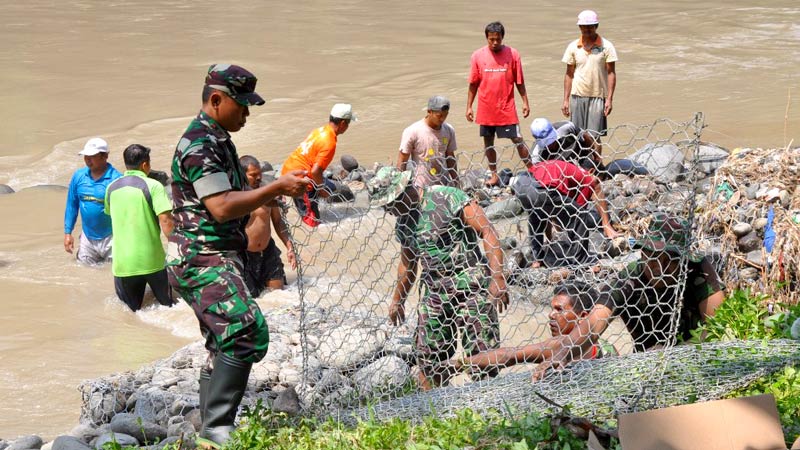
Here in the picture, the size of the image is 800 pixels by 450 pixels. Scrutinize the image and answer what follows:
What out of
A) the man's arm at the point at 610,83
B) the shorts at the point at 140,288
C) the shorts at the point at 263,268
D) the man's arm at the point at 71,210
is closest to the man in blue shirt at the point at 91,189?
the man's arm at the point at 71,210

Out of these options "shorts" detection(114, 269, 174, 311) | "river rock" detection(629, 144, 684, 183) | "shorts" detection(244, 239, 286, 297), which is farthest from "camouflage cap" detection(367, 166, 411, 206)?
"river rock" detection(629, 144, 684, 183)

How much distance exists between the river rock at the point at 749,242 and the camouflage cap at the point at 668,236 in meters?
1.90

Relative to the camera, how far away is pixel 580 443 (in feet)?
12.8

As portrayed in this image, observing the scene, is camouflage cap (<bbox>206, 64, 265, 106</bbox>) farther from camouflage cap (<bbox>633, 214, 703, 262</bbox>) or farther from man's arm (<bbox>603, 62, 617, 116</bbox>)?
man's arm (<bbox>603, 62, 617, 116</bbox>)

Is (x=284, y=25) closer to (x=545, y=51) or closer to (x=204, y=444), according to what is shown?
(x=545, y=51)

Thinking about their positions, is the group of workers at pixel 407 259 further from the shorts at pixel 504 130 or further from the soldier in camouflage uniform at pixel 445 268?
the shorts at pixel 504 130

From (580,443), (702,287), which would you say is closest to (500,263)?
(702,287)

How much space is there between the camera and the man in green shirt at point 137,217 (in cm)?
798

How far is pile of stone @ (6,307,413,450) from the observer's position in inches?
204

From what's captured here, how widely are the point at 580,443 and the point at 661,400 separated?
644 mm

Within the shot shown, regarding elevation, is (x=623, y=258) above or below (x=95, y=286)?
above

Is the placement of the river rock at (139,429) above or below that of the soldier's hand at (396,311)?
below


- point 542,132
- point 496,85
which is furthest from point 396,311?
point 496,85

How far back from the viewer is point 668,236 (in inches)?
188
